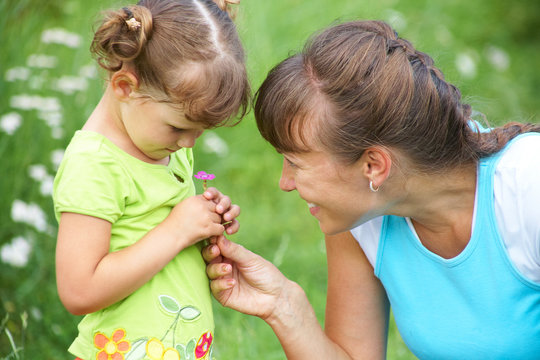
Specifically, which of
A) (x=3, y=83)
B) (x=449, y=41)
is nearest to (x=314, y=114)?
(x=3, y=83)

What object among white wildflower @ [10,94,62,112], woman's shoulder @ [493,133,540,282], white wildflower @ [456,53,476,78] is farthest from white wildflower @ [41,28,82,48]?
white wildflower @ [456,53,476,78]

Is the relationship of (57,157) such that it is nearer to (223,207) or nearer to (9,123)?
(9,123)

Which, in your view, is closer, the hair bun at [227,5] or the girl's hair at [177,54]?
the girl's hair at [177,54]

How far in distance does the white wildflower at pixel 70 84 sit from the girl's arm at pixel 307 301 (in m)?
1.68

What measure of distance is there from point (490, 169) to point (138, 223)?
0.98m

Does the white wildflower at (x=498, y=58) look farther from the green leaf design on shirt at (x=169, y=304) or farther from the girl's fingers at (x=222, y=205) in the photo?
the green leaf design on shirt at (x=169, y=304)

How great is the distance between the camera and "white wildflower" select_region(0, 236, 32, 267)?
2.71m

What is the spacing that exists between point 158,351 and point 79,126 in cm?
186

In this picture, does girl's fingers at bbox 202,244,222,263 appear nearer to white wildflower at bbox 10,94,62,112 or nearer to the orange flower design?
the orange flower design

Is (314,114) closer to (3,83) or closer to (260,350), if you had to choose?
(260,350)

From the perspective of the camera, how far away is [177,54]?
5.68ft

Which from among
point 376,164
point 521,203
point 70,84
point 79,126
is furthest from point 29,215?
point 521,203

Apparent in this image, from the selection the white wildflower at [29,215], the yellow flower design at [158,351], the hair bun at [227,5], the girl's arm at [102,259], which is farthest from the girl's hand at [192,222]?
the white wildflower at [29,215]

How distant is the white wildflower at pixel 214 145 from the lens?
3874 millimetres
